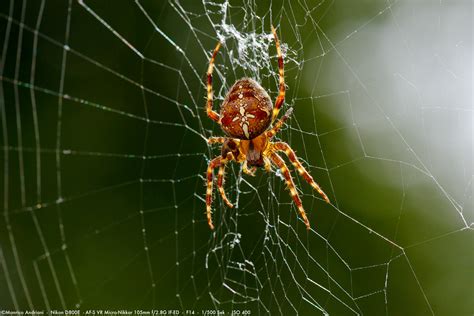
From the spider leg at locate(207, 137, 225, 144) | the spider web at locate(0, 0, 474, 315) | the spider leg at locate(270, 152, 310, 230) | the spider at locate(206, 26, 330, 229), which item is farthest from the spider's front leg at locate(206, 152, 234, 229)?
the spider web at locate(0, 0, 474, 315)

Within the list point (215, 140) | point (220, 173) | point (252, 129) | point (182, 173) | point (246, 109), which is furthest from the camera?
point (182, 173)

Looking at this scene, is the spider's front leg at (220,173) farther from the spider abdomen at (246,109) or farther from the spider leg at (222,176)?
the spider abdomen at (246,109)

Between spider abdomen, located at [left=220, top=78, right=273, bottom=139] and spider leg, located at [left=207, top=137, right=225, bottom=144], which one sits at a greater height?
spider abdomen, located at [left=220, top=78, right=273, bottom=139]

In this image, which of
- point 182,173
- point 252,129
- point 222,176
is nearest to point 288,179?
point 252,129

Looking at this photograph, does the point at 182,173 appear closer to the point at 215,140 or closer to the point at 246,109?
the point at 215,140

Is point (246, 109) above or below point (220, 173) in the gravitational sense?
above

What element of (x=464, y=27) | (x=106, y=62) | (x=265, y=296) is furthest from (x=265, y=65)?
(x=106, y=62)

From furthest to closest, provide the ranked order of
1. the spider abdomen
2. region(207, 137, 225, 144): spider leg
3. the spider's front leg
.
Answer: the spider's front leg < region(207, 137, 225, 144): spider leg < the spider abdomen

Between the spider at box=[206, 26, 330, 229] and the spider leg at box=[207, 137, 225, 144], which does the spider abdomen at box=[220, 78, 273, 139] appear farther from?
the spider leg at box=[207, 137, 225, 144]
